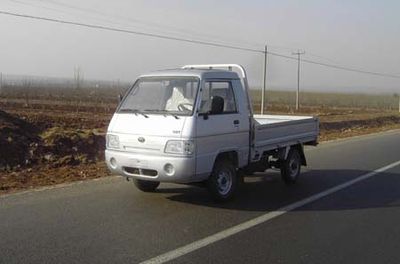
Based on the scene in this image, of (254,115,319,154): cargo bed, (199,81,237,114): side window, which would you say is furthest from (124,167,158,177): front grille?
(254,115,319,154): cargo bed

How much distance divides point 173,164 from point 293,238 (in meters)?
2.07

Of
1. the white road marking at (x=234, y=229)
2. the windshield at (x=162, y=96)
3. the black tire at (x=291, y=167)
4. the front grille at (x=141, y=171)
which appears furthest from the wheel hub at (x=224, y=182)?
the black tire at (x=291, y=167)

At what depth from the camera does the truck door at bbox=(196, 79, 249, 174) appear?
8.65 metres

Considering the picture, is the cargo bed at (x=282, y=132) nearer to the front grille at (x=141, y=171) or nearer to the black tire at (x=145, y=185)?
the black tire at (x=145, y=185)

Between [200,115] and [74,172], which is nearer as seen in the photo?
[200,115]

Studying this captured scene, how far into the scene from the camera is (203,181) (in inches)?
351

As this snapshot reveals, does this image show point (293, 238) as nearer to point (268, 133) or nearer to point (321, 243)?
point (321, 243)

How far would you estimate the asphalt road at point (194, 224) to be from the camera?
20.9 ft

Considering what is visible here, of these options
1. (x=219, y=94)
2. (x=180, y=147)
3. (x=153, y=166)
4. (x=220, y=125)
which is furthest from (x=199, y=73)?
(x=153, y=166)

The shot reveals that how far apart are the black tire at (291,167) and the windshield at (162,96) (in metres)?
2.98

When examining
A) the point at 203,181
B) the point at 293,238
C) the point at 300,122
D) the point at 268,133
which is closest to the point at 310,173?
the point at 300,122

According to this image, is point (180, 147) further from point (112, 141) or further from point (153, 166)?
point (112, 141)

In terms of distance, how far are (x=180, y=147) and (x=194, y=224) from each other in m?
1.20

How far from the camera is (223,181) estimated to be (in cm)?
922
